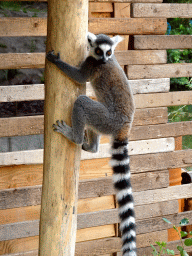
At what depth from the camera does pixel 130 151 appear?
12.4ft

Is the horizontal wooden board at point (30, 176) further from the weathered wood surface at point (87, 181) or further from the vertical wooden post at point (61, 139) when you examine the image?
the vertical wooden post at point (61, 139)

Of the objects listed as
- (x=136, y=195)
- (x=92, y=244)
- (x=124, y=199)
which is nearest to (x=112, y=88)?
(x=124, y=199)

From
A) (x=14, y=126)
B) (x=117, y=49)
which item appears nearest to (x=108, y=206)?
(x=14, y=126)

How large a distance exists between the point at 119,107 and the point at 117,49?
49.6 inches

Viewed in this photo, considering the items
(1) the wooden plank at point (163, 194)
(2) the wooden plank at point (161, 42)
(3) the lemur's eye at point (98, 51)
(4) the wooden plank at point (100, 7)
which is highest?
(4) the wooden plank at point (100, 7)

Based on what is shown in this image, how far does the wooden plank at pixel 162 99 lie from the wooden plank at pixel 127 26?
2.27ft

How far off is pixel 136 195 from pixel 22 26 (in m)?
2.20

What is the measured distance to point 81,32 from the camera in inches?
86.5

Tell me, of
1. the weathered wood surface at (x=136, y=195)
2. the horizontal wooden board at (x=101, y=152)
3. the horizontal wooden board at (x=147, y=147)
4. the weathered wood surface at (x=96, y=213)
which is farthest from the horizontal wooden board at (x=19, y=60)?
the weathered wood surface at (x=96, y=213)

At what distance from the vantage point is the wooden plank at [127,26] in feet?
11.3

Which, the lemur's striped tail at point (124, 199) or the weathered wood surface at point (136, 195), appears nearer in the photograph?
the lemur's striped tail at point (124, 199)

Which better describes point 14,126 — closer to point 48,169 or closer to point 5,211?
point 5,211

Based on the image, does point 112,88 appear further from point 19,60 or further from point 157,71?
point 157,71

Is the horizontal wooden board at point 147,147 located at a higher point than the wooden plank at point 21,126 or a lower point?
lower
